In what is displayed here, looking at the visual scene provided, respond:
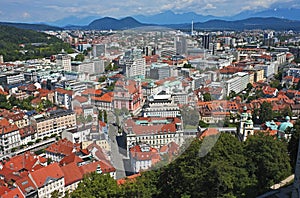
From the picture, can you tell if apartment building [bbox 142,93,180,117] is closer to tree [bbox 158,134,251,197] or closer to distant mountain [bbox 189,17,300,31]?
distant mountain [bbox 189,17,300,31]

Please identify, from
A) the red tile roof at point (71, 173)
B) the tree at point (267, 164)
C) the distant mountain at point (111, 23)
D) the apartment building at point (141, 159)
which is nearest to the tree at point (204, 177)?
the tree at point (267, 164)

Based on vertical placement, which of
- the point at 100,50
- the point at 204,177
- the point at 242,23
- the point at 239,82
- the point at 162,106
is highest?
the point at 242,23

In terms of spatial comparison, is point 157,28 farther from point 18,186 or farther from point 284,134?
point 284,134

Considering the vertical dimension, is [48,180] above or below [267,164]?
below

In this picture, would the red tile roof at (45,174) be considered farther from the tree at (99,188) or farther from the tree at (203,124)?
the tree at (203,124)

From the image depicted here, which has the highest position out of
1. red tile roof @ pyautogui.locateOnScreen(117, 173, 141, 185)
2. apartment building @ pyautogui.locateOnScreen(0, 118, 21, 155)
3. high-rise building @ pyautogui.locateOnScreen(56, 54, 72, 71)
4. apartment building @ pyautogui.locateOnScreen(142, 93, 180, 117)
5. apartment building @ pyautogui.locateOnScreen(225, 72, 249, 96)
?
apartment building @ pyautogui.locateOnScreen(142, 93, 180, 117)

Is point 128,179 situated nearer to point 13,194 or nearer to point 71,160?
point 13,194

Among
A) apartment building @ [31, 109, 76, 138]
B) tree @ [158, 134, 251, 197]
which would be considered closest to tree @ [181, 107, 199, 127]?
tree @ [158, 134, 251, 197]

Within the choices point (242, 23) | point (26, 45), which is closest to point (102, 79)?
point (242, 23)
